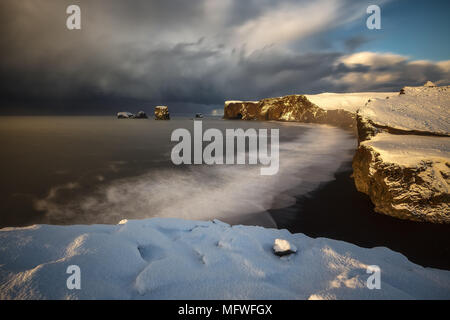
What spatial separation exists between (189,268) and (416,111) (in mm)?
5935

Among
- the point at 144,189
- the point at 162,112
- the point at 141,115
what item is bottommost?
the point at 144,189

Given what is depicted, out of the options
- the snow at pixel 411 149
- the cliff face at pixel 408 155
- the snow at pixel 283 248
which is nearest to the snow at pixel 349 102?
the cliff face at pixel 408 155

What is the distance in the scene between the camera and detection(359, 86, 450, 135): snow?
155 inches

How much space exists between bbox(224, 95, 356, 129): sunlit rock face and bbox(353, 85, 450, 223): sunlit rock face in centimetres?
1759

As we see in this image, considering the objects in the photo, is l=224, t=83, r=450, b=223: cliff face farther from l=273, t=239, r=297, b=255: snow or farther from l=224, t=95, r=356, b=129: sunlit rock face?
l=224, t=95, r=356, b=129: sunlit rock face

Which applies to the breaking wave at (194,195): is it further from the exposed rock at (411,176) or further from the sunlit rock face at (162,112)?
the sunlit rock face at (162,112)

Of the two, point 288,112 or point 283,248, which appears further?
point 288,112

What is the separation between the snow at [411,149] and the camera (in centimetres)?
286

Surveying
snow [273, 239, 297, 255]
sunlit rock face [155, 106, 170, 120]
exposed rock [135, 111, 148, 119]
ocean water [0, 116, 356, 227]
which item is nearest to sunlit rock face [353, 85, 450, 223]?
ocean water [0, 116, 356, 227]

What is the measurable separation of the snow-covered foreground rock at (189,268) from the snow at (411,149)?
5.21 feet

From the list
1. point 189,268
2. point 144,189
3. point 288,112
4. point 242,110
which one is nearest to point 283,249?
point 189,268

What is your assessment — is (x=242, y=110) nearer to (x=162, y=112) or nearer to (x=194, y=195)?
(x=162, y=112)

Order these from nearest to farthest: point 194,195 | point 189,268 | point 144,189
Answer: point 189,268, point 194,195, point 144,189

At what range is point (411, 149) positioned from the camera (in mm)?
3193
